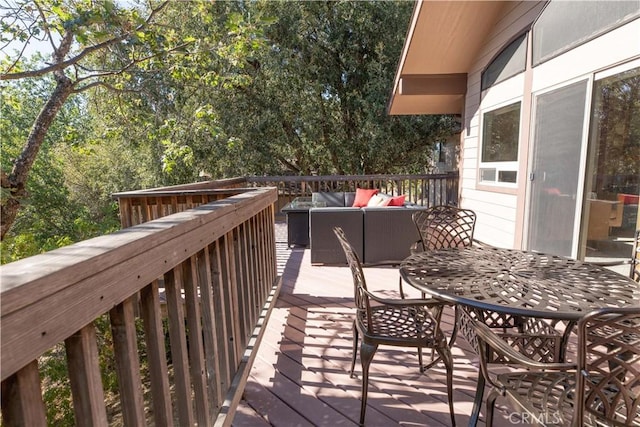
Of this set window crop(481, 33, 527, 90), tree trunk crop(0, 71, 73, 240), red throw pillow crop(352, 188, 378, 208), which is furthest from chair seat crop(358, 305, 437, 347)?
tree trunk crop(0, 71, 73, 240)

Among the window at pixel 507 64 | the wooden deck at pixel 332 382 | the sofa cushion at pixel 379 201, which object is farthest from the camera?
the sofa cushion at pixel 379 201

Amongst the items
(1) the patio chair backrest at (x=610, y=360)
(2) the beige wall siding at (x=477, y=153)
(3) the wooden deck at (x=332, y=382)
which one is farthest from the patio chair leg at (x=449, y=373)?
(2) the beige wall siding at (x=477, y=153)

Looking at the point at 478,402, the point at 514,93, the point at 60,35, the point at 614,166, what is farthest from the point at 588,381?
the point at 60,35

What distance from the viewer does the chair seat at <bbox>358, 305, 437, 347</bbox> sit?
5.90ft

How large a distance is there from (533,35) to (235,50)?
13.3 feet

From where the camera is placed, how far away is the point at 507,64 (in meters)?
4.37

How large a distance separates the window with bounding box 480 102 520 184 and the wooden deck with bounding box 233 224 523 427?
2339 mm

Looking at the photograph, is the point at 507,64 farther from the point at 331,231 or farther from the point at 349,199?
the point at 349,199

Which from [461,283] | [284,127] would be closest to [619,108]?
[461,283]

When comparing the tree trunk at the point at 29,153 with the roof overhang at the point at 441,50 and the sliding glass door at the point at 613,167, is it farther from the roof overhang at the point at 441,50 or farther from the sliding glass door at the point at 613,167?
the sliding glass door at the point at 613,167

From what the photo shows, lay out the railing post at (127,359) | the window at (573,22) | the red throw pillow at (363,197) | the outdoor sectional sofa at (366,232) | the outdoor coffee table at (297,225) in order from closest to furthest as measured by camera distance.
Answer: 1. the railing post at (127,359)
2. the window at (573,22)
3. the outdoor sectional sofa at (366,232)
4. the outdoor coffee table at (297,225)
5. the red throw pillow at (363,197)

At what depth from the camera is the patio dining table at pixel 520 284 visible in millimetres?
1496

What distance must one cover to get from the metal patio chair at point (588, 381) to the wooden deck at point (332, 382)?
566 mm

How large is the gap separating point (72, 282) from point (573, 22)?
13.5 ft
